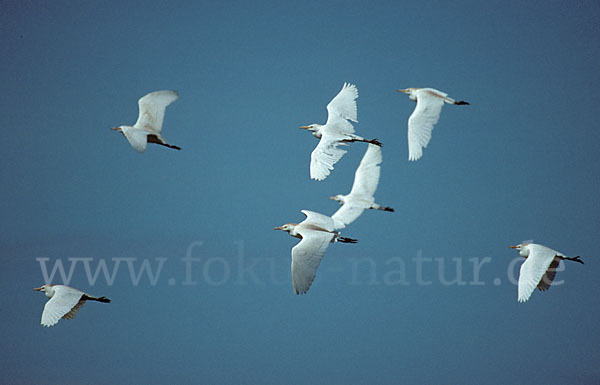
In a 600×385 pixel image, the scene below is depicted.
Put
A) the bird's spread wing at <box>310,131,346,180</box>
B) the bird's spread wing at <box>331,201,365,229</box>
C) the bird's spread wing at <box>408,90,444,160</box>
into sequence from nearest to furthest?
the bird's spread wing at <box>310,131,346,180</box>
the bird's spread wing at <box>408,90,444,160</box>
the bird's spread wing at <box>331,201,365,229</box>

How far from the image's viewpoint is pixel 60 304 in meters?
27.9

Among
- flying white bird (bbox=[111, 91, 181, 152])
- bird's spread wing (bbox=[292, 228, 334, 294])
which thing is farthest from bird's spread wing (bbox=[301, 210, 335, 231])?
flying white bird (bbox=[111, 91, 181, 152])

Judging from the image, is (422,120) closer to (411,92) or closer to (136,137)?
(411,92)

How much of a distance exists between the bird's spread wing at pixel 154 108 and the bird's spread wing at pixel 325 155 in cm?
534

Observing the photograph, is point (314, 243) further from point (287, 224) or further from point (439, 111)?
point (439, 111)

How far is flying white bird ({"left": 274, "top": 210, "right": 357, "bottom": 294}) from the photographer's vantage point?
2489 centimetres

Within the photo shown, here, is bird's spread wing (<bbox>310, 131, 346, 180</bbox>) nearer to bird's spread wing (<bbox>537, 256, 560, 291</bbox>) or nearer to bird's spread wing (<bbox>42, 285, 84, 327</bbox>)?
bird's spread wing (<bbox>537, 256, 560, 291</bbox>)

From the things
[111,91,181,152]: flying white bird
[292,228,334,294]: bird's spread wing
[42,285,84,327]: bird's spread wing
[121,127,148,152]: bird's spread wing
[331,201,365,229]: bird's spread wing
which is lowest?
[42,285,84,327]: bird's spread wing

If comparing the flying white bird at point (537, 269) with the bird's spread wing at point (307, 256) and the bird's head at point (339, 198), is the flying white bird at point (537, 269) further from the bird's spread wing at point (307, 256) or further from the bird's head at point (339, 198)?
the bird's head at point (339, 198)

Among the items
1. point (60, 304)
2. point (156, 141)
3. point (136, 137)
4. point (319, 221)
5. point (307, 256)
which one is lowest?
point (60, 304)

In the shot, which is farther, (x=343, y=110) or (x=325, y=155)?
(x=343, y=110)

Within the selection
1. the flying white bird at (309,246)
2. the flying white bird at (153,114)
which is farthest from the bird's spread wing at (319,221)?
the flying white bird at (153,114)

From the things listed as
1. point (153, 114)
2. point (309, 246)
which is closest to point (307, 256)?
point (309, 246)

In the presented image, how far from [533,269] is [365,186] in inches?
383
